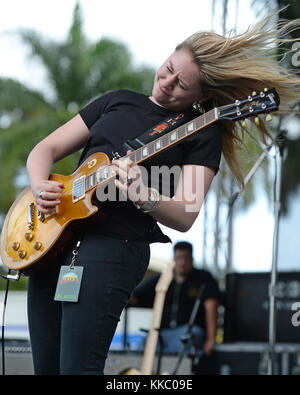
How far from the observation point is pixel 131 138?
88.4 inches

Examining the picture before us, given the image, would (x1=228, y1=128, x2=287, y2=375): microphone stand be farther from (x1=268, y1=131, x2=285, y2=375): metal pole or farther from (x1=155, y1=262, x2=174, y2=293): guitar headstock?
(x1=155, y1=262, x2=174, y2=293): guitar headstock

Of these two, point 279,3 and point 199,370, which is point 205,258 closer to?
point 199,370

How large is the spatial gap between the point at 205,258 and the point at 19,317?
2.58m

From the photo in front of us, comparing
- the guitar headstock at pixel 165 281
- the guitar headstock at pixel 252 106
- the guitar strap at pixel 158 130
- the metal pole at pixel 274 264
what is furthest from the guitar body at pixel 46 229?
the guitar headstock at pixel 165 281

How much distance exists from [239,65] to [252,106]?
9.4 inches

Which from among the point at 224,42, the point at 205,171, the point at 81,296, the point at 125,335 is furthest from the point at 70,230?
the point at 125,335

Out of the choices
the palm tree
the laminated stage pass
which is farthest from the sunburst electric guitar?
the palm tree

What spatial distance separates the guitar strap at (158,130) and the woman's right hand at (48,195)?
0.30 m

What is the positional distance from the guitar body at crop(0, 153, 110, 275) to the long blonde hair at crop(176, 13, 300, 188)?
54 cm

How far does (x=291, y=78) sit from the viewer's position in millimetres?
2344

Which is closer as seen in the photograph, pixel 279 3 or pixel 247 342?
pixel 279 3

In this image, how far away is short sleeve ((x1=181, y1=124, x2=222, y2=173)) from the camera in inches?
84.7

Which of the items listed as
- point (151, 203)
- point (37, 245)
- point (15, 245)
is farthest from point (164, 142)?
point (15, 245)

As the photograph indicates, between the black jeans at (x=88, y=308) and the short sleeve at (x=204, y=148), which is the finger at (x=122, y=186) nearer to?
the black jeans at (x=88, y=308)
